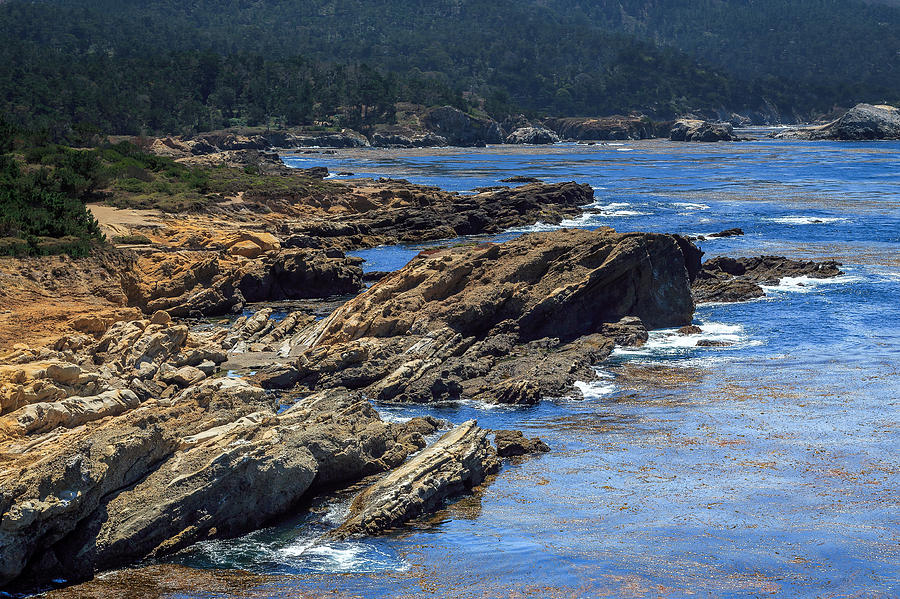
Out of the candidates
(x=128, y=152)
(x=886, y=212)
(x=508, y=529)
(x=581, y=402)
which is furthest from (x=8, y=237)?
(x=886, y=212)

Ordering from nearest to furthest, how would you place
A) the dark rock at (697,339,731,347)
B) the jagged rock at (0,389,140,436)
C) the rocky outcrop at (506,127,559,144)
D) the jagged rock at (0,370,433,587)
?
1. the jagged rock at (0,370,433,587)
2. the jagged rock at (0,389,140,436)
3. the dark rock at (697,339,731,347)
4. the rocky outcrop at (506,127,559,144)

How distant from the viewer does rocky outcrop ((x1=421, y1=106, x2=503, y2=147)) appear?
173 metres

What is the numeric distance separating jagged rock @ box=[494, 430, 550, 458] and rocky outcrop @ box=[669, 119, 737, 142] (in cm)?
15656

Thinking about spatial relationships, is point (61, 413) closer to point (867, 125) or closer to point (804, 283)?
point (804, 283)

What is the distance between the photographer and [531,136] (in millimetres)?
178000

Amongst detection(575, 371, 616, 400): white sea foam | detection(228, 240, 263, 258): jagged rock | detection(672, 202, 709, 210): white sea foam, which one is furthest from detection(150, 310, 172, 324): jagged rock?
detection(672, 202, 709, 210): white sea foam

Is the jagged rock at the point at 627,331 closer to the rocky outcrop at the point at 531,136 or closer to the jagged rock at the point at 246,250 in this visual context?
the jagged rock at the point at 246,250

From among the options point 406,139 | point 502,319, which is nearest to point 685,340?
point 502,319

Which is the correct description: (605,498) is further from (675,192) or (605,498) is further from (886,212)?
(675,192)

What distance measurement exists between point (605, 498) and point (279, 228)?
131ft

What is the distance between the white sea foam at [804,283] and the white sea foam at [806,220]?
1941 cm

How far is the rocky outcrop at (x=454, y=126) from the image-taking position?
567ft

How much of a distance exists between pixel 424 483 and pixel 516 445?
3964 mm

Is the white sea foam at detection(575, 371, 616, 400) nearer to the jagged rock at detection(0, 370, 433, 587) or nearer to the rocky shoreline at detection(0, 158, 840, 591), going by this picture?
the rocky shoreline at detection(0, 158, 840, 591)
